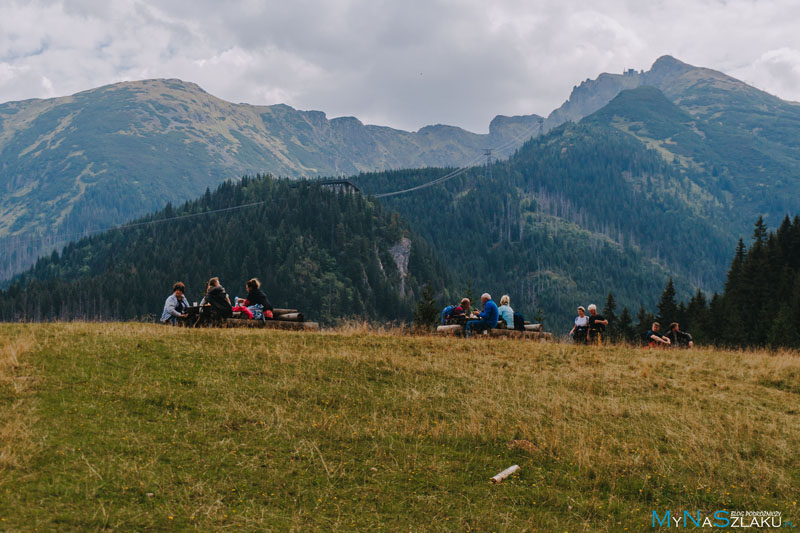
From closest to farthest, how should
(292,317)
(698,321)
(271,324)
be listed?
1. (271,324)
2. (292,317)
3. (698,321)

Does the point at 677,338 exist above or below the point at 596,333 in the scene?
below

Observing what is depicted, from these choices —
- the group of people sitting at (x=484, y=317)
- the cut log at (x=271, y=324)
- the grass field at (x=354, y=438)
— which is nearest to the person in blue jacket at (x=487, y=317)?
the group of people sitting at (x=484, y=317)

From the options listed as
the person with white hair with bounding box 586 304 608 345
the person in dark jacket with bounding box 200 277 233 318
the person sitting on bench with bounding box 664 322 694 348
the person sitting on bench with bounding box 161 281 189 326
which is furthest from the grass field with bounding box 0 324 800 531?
the person sitting on bench with bounding box 664 322 694 348

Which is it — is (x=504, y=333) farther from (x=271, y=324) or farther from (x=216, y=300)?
(x=216, y=300)

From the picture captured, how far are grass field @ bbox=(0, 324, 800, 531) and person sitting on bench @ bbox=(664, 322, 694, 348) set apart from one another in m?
7.79

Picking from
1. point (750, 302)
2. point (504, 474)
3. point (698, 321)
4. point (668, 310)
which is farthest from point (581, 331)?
point (668, 310)

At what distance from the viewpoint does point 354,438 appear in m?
11.3

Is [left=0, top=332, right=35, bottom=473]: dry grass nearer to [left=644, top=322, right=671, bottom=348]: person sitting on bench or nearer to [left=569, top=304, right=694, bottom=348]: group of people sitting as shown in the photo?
[left=569, top=304, right=694, bottom=348]: group of people sitting

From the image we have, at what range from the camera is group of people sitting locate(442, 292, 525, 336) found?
861 inches

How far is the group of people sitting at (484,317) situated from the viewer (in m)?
21.9

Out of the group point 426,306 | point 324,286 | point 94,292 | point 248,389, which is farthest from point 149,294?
point 248,389

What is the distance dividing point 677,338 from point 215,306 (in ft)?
63.6

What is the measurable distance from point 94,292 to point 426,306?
439 ft

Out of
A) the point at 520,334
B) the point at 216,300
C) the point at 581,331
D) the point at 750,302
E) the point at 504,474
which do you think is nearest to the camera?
the point at 504,474
